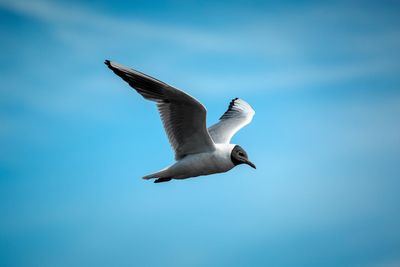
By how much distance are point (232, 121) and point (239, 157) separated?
2.80m

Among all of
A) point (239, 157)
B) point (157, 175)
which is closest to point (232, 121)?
point (239, 157)

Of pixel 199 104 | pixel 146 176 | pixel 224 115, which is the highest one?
pixel 224 115

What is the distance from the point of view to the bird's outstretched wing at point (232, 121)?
12.9 meters

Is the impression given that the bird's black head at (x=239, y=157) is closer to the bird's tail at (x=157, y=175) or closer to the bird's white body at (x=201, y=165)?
the bird's white body at (x=201, y=165)

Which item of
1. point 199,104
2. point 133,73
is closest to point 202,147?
point 199,104

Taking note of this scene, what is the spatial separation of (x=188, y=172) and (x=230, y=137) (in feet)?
6.79

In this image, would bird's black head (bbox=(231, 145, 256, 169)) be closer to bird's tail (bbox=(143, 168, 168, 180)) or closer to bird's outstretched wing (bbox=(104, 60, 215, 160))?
bird's outstretched wing (bbox=(104, 60, 215, 160))

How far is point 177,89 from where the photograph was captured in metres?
10.2

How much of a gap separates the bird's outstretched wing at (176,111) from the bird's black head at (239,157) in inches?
18.7

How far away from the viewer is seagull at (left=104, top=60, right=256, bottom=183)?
10344 mm

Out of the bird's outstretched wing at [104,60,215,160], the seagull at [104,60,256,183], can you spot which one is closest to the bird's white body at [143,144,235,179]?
the seagull at [104,60,256,183]

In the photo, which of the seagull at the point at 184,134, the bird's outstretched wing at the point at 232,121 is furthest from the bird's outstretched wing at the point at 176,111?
the bird's outstretched wing at the point at 232,121

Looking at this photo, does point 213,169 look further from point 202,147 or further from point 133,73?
point 133,73

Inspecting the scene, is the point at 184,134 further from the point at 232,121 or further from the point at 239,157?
the point at 232,121
